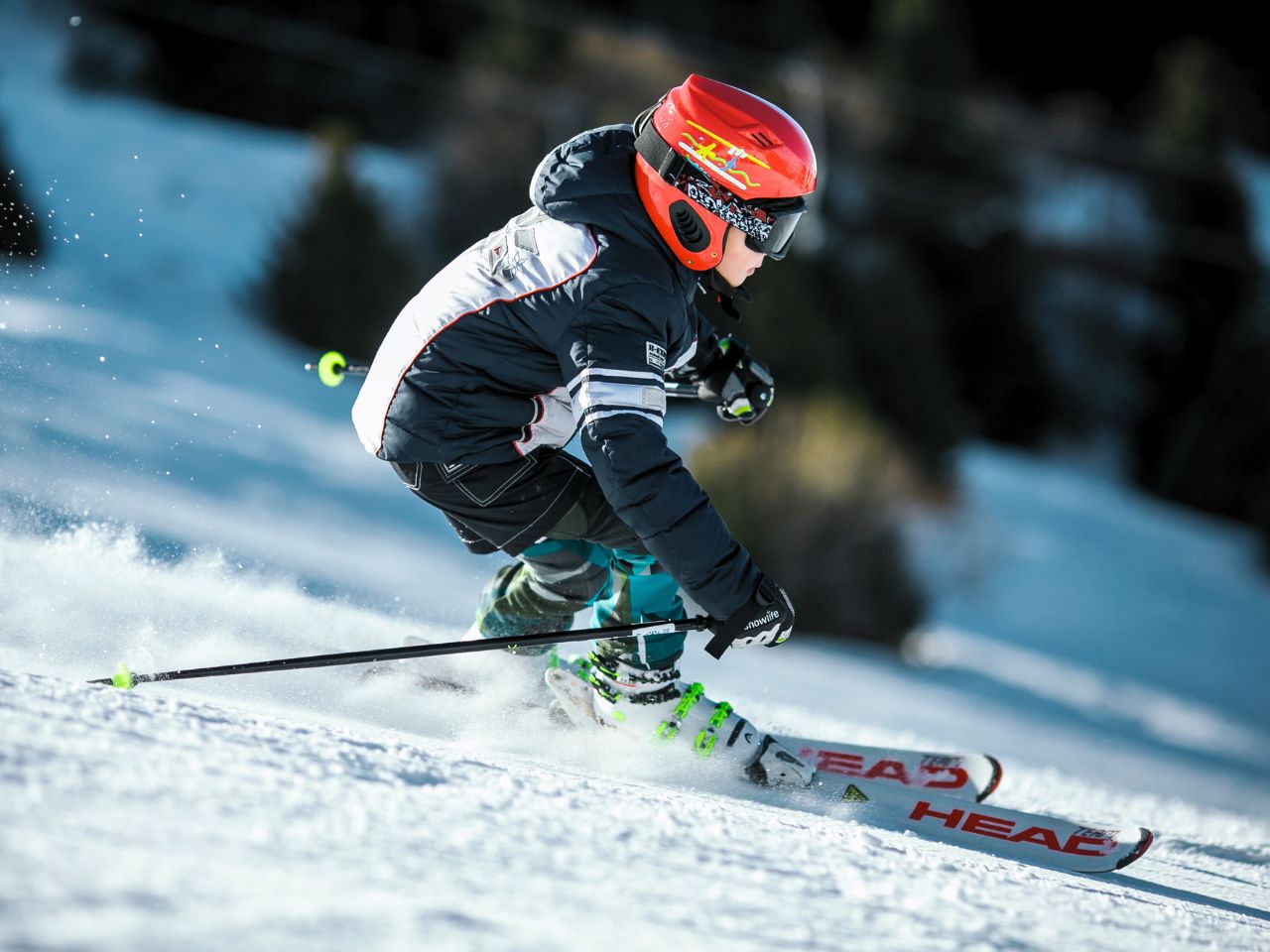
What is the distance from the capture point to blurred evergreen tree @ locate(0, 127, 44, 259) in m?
10.4

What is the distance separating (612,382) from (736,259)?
2.01 feet

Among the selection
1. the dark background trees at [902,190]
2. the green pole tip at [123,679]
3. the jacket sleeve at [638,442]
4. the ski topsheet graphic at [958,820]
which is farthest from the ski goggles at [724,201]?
the dark background trees at [902,190]

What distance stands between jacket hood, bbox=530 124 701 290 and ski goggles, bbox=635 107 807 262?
0.26 ft

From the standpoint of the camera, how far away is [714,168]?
3.17 metres

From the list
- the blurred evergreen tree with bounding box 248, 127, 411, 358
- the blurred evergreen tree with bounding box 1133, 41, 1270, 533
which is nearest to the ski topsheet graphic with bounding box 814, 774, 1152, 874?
the blurred evergreen tree with bounding box 248, 127, 411, 358

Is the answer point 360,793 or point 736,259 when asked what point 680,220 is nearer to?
point 736,259

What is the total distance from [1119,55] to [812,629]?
27.0 m

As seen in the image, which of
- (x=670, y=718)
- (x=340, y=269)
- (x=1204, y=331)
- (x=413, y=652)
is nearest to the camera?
(x=413, y=652)

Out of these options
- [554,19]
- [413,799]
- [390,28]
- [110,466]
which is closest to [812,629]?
[110,466]

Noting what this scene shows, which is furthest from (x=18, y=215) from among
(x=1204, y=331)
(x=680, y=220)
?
(x=1204, y=331)

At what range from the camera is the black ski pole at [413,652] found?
9.92 ft

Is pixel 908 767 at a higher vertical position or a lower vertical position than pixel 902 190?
lower

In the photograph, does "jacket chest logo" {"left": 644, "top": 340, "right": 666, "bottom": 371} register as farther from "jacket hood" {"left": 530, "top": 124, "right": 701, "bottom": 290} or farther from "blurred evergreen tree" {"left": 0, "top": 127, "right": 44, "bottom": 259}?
"blurred evergreen tree" {"left": 0, "top": 127, "right": 44, "bottom": 259}

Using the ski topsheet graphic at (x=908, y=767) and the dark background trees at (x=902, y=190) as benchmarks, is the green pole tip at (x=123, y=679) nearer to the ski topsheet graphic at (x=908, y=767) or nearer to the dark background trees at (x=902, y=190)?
the ski topsheet graphic at (x=908, y=767)
